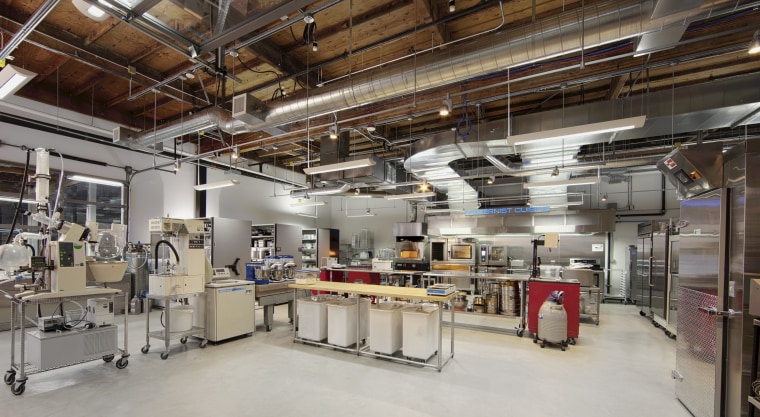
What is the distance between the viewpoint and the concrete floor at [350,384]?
3303 millimetres

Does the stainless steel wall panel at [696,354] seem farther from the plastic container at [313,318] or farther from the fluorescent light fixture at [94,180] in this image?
the fluorescent light fixture at [94,180]

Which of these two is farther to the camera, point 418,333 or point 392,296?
point 392,296

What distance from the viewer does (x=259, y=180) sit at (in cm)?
1109

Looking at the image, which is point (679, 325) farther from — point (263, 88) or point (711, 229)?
point (263, 88)

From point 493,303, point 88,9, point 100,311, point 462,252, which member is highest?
point 88,9

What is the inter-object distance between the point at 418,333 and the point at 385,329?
20.2 inches

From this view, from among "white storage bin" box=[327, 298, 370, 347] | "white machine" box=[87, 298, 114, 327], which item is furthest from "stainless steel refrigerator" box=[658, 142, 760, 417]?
"white machine" box=[87, 298, 114, 327]

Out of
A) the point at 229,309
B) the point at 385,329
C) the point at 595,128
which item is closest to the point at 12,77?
the point at 229,309

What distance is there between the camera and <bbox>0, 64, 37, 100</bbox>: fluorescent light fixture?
11.0 ft

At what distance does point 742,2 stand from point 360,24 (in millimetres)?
3441

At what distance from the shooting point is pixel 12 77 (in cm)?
344

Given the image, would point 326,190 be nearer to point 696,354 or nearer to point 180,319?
point 180,319

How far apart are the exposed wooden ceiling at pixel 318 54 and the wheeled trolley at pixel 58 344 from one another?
3080 millimetres

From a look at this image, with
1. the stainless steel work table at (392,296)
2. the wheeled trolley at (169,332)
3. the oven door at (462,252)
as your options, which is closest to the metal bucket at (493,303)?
the stainless steel work table at (392,296)
